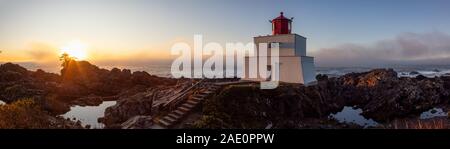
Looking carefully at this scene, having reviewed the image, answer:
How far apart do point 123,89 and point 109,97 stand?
2701 mm

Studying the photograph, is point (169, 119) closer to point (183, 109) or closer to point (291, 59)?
point (183, 109)

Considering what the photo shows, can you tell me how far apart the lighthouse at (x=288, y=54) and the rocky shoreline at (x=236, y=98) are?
3.66ft

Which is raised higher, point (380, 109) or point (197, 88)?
point (197, 88)

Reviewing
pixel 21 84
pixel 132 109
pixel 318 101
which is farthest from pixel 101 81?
pixel 318 101

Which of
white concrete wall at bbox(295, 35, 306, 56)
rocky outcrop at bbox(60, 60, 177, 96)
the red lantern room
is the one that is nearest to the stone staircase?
white concrete wall at bbox(295, 35, 306, 56)

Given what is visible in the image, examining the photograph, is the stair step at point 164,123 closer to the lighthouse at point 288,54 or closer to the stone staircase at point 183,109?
the stone staircase at point 183,109

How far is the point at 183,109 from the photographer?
1385cm

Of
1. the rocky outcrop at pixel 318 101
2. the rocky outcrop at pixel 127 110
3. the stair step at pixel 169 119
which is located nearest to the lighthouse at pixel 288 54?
the rocky outcrop at pixel 318 101

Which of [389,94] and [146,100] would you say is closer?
[146,100]

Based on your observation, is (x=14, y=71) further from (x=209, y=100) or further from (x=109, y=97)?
(x=209, y=100)

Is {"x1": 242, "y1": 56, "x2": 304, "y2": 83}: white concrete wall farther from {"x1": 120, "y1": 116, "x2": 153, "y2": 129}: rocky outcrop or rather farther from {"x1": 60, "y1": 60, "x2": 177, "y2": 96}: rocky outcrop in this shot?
{"x1": 120, "y1": 116, "x2": 153, "y2": 129}: rocky outcrop

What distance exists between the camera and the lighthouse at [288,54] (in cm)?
2089

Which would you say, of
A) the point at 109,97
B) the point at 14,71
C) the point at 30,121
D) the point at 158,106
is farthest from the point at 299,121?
the point at 14,71

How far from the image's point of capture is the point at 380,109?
21.5m
